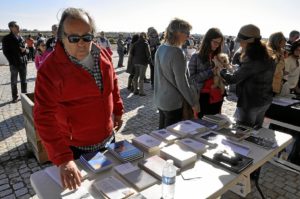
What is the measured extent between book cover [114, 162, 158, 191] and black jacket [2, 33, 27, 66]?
577 centimetres

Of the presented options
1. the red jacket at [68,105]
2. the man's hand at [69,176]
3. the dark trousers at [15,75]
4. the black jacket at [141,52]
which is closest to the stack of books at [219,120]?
the red jacket at [68,105]

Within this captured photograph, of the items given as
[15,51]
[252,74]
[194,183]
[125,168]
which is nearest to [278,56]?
[252,74]

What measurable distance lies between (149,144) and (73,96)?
74cm

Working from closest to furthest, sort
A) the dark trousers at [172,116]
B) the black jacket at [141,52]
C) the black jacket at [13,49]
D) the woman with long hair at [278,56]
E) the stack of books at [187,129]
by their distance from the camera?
the stack of books at [187,129], the dark trousers at [172,116], the woman with long hair at [278,56], the black jacket at [13,49], the black jacket at [141,52]

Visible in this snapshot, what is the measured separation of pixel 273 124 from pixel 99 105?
2864 mm

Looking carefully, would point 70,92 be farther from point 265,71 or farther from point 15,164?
point 15,164

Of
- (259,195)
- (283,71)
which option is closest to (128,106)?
(283,71)

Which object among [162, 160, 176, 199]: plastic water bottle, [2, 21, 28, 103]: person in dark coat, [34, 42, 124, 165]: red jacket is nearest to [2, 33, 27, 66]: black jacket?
[2, 21, 28, 103]: person in dark coat

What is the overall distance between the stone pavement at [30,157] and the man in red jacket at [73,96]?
67.0 inches

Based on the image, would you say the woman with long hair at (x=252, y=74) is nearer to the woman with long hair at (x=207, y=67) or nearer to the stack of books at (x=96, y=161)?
the woman with long hair at (x=207, y=67)

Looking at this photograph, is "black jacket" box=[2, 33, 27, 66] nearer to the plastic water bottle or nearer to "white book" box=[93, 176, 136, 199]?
"white book" box=[93, 176, 136, 199]

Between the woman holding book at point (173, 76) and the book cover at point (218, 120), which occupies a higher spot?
the woman holding book at point (173, 76)

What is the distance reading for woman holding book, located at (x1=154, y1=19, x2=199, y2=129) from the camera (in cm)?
273

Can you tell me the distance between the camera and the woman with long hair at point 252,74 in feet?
9.07
